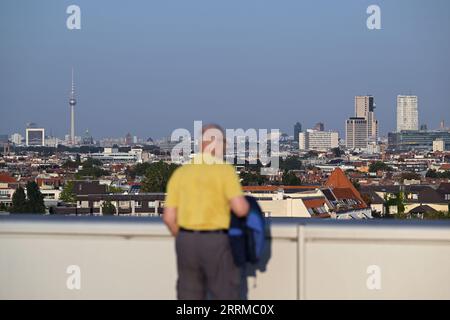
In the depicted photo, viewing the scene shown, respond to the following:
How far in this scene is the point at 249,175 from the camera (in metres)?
62.6

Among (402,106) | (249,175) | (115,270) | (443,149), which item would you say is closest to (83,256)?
(115,270)

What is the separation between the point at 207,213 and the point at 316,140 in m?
151

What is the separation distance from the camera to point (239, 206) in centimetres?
427

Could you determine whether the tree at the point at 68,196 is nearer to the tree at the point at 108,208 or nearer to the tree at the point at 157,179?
the tree at the point at 157,179

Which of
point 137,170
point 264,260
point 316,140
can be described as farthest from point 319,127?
point 264,260

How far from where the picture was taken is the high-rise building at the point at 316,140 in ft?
492

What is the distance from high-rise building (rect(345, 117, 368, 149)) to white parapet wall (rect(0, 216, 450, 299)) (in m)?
171

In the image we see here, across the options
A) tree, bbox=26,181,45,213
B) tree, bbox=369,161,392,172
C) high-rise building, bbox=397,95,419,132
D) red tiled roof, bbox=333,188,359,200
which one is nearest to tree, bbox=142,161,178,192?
tree, bbox=26,181,45,213

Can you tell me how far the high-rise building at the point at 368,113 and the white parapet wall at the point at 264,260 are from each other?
152 metres

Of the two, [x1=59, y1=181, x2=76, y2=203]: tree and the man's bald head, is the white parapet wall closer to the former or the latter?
the man's bald head

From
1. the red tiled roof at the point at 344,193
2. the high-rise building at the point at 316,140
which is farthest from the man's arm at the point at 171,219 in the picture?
the high-rise building at the point at 316,140

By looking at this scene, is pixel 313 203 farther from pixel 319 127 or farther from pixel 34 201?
pixel 319 127

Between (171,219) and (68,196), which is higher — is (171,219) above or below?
above
